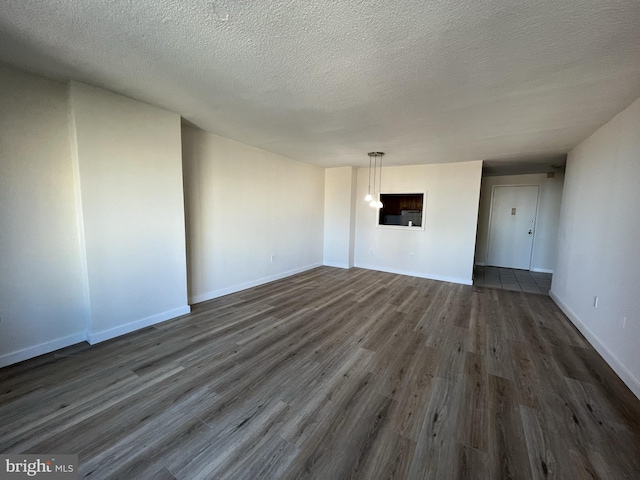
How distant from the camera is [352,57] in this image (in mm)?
1821

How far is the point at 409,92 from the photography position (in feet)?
7.54

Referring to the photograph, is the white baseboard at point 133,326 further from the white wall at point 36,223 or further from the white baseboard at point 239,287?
the white baseboard at point 239,287

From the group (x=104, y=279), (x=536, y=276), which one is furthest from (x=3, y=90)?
(x=536, y=276)

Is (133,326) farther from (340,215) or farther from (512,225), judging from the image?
(512,225)

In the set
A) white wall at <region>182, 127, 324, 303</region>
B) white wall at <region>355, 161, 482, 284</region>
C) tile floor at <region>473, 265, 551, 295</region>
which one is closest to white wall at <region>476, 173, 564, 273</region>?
tile floor at <region>473, 265, 551, 295</region>

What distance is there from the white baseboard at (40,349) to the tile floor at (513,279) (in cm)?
628

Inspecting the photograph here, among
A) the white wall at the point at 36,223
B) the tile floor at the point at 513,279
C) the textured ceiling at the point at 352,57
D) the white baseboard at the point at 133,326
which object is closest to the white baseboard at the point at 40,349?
the white wall at the point at 36,223

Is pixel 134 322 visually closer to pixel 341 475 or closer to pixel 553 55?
pixel 341 475

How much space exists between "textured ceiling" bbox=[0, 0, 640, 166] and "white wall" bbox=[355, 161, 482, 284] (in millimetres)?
2120

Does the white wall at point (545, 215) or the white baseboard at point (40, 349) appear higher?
the white wall at point (545, 215)

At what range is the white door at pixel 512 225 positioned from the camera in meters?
6.54
